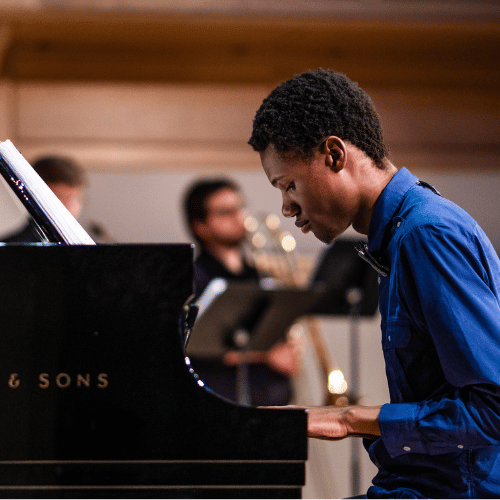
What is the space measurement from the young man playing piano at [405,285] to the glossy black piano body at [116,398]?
149 millimetres

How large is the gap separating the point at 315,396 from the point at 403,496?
2937 mm

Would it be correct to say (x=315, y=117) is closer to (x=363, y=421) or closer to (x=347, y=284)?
(x=363, y=421)

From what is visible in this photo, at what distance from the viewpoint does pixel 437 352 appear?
1.09 meters

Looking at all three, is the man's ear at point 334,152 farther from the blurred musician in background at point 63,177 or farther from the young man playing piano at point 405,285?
the blurred musician in background at point 63,177

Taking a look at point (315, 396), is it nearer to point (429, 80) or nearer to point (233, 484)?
point (429, 80)

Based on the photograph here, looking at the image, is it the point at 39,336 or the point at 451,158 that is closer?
the point at 39,336

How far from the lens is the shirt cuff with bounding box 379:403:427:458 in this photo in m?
1.11

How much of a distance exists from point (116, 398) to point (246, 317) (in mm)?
1856

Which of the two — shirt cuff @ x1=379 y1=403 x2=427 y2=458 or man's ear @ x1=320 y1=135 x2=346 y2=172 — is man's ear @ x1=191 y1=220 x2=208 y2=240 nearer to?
man's ear @ x1=320 y1=135 x2=346 y2=172

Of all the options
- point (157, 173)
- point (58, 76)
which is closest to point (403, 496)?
point (157, 173)

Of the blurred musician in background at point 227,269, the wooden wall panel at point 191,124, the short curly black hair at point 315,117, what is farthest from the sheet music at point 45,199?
the wooden wall panel at point 191,124

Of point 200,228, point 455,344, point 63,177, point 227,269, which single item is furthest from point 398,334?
Result: point 200,228

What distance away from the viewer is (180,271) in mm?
1068

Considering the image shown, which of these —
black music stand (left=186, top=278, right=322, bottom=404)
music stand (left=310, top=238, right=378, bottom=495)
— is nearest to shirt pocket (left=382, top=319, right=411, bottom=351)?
black music stand (left=186, top=278, right=322, bottom=404)
